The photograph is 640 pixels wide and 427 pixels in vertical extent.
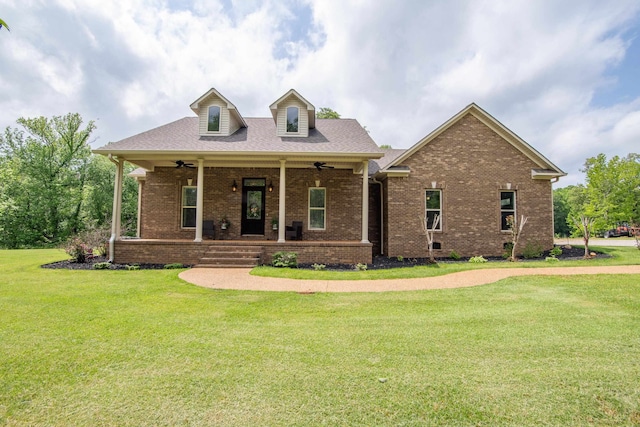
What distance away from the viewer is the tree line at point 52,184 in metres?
24.9

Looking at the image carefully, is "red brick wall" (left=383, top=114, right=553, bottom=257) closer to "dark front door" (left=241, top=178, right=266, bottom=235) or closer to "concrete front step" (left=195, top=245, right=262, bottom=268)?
"dark front door" (left=241, top=178, right=266, bottom=235)

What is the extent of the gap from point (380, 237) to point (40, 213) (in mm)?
27810

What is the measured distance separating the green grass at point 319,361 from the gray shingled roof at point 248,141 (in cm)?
615

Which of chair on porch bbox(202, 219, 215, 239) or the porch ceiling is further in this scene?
chair on porch bbox(202, 219, 215, 239)

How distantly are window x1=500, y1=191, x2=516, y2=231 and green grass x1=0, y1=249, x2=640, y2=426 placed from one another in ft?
23.0

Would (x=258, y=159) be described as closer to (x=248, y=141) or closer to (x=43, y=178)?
(x=248, y=141)

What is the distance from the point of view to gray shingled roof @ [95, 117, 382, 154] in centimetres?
1080

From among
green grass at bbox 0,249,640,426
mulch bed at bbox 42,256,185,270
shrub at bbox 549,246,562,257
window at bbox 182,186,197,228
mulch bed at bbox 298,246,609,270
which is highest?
window at bbox 182,186,197,228

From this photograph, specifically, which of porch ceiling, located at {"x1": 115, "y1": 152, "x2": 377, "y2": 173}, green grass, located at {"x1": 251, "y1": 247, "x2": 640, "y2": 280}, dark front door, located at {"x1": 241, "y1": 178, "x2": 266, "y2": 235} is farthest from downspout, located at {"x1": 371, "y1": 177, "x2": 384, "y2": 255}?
dark front door, located at {"x1": 241, "y1": 178, "x2": 266, "y2": 235}

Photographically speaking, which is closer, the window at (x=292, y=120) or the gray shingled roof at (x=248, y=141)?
the gray shingled roof at (x=248, y=141)

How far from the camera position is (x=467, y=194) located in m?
12.5

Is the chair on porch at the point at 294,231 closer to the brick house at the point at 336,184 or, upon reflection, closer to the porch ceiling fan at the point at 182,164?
the brick house at the point at 336,184

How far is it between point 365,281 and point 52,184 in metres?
29.9

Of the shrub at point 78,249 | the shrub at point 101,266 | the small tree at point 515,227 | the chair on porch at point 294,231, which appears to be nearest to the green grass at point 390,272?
the small tree at point 515,227
